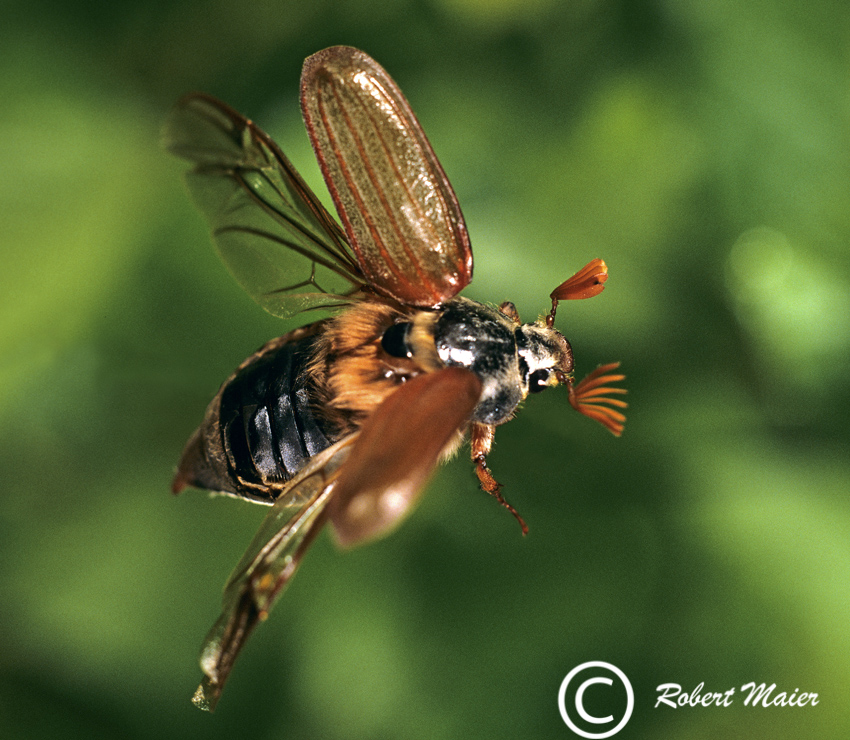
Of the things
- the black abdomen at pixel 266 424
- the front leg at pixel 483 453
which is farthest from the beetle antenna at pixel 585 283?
the black abdomen at pixel 266 424

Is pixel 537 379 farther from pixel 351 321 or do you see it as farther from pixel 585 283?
pixel 351 321

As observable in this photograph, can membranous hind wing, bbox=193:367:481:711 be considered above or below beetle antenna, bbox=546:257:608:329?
below

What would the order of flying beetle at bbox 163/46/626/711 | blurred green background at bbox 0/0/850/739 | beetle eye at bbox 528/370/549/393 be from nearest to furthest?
flying beetle at bbox 163/46/626/711 → beetle eye at bbox 528/370/549/393 → blurred green background at bbox 0/0/850/739

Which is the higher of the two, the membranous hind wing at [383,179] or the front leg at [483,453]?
the membranous hind wing at [383,179]

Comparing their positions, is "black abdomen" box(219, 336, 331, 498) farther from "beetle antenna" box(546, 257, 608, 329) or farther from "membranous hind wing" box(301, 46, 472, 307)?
"beetle antenna" box(546, 257, 608, 329)

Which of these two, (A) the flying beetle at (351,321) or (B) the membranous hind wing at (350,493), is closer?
(B) the membranous hind wing at (350,493)

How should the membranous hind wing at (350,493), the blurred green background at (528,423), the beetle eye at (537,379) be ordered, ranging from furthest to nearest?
the blurred green background at (528,423), the beetle eye at (537,379), the membranous hind wing at (350,493)

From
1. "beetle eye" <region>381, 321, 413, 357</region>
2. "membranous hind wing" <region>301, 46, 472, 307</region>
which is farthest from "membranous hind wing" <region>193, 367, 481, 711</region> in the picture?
"membranous hind wing" <region>301, 46, 472, 307</region>

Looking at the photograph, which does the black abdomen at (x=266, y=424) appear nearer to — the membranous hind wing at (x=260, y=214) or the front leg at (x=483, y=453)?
the membranous hind wing at (x=260, y=214)

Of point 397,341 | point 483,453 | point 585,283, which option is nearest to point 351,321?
point 397,341
